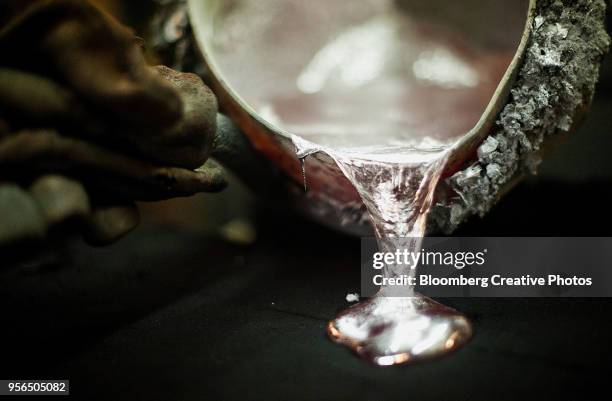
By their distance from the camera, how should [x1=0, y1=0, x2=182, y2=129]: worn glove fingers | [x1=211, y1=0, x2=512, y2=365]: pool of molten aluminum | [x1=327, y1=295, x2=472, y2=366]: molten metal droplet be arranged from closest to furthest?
[x1=0, y1=0, x2=182, y2=129]: worn glove fingers < [x1=327, y1=295, x2=472, y2=366]: molten metal droplet < [x1=211, y1=0, x2=512, y2=365]: pool of molten aluminum

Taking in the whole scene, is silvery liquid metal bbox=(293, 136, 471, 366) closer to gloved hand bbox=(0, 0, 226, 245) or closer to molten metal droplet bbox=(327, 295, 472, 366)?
molten metal droplet bbox=(327, 295, 472, 366)

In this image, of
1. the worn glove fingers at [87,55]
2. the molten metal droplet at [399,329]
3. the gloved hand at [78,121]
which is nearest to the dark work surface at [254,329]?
the molten metal droplet at [399,329]

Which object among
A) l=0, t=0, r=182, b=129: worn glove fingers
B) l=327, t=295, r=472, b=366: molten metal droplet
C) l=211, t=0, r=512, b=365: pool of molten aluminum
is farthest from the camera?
l=211, t=0, r=512, b=365: pool of molten aluminum

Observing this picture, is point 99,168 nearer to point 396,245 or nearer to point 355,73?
point 396,245

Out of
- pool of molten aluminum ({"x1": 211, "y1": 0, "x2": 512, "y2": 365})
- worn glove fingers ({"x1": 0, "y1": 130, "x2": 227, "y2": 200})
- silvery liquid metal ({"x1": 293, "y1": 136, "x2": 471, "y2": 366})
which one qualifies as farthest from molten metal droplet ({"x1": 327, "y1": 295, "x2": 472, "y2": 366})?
worn glove fingers ({"x1": 0, "y1": 130, "x2": 227, "y2": 200})

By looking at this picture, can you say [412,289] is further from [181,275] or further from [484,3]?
[484,3]

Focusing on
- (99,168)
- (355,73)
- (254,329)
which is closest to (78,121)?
(99,168)

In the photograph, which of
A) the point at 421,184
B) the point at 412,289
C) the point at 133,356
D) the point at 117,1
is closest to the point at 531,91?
the point at 421,184
